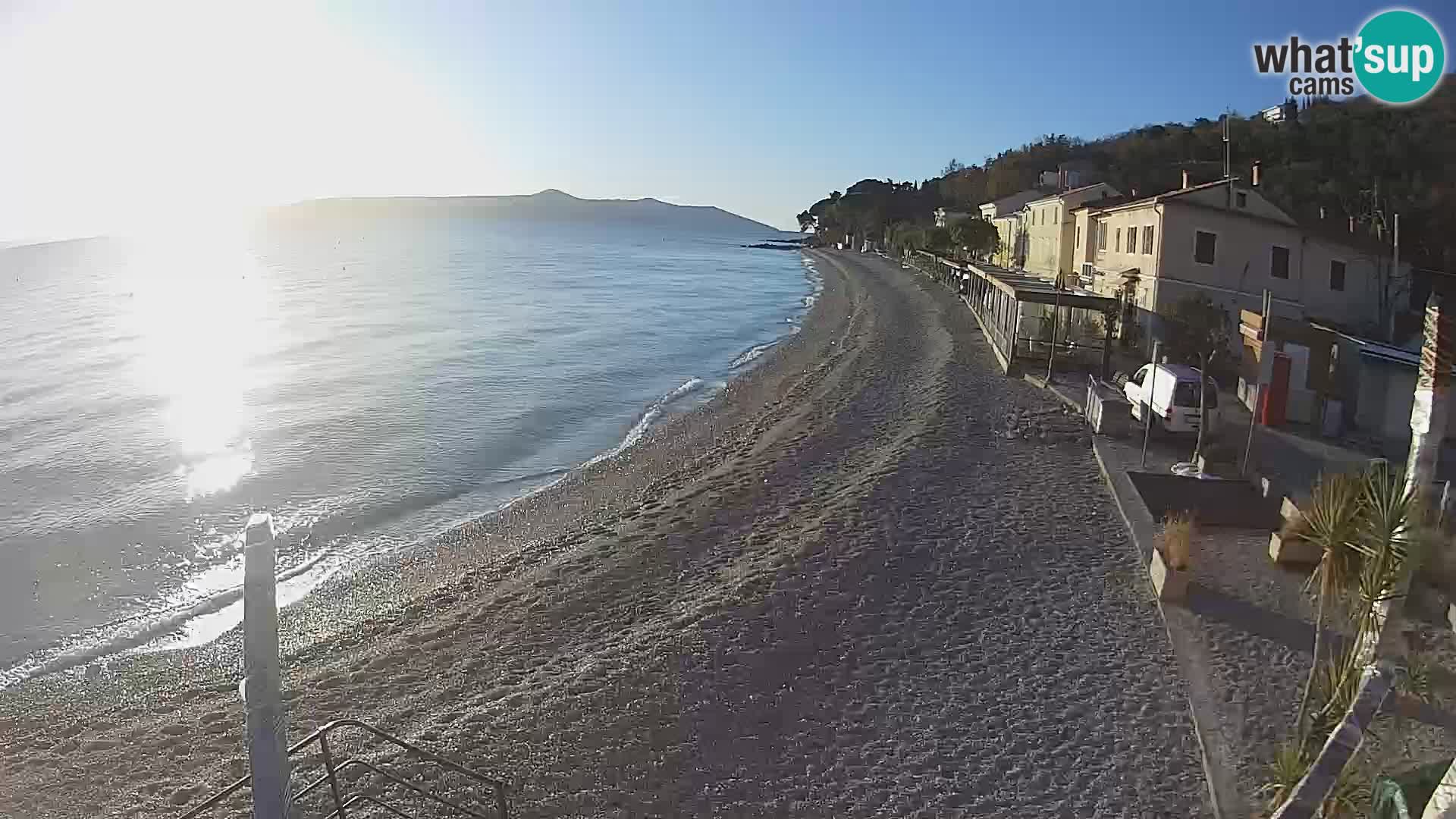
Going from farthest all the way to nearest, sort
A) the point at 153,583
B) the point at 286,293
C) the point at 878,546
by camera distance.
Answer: the point at 286,293
the point at 153,583
the point at 878,546

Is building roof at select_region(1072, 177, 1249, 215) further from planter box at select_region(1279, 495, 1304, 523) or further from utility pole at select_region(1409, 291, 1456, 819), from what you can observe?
utility pole at select_region(1409, 291, 1456, 819)

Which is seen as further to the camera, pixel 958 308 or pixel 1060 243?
pixel 958 308

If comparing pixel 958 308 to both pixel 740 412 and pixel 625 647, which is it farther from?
pixel 625 647

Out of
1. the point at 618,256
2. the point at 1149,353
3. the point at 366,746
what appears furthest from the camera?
the point at 618,256

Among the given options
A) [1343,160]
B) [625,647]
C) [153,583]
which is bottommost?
[153,583]

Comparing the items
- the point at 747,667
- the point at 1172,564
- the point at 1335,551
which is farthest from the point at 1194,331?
the point at 1335,551

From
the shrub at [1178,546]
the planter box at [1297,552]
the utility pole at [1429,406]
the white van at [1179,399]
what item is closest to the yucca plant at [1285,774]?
the utility pole at [1429,406]

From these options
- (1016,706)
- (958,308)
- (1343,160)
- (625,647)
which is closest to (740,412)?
(625,647)
